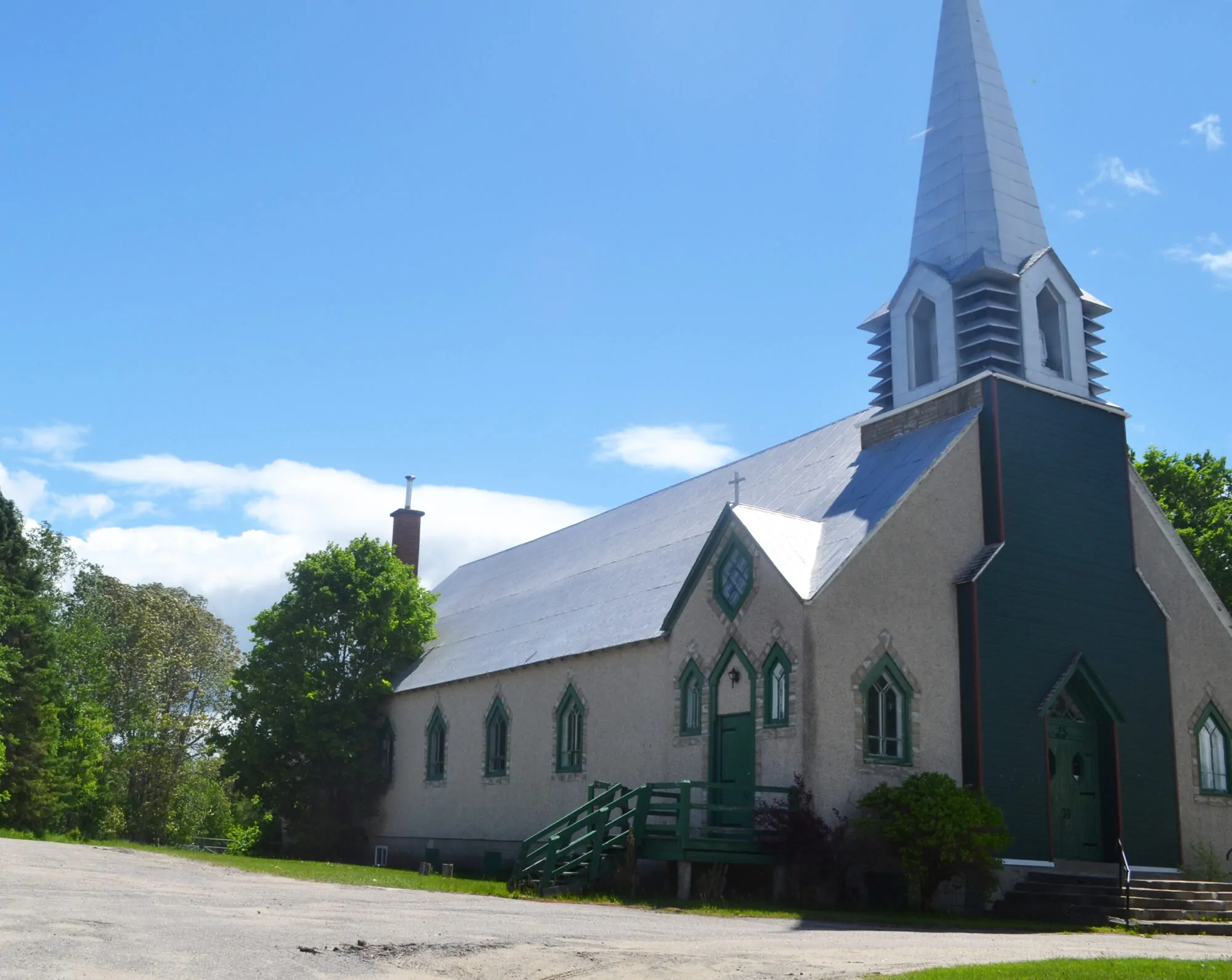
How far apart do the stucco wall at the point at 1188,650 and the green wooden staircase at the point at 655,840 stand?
874 cm

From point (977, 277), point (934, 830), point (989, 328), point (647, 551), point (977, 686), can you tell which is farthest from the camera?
point (647, 551)

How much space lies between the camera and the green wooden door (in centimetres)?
2206

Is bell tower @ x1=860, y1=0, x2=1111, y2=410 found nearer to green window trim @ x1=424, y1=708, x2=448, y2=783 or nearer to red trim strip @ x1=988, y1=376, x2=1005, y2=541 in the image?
red trim strip @ x1=988, y1=376, x2=1005, y2=541

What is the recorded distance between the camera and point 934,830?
19.0 metres

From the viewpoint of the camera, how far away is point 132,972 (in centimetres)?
884

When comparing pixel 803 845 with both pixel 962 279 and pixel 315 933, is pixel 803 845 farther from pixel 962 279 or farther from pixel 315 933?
pixel 962 279

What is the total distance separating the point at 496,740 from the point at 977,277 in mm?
15058

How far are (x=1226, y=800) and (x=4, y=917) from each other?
2131 centimetres

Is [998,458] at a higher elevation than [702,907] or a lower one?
higher

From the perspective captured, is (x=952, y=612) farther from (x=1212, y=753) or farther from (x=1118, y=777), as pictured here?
(x=1212, y=753)

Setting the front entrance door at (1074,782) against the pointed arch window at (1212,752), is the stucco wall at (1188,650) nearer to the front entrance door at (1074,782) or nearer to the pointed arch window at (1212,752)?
the pointed arch window at (1212,752)

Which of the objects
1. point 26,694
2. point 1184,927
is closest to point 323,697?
point 26,694

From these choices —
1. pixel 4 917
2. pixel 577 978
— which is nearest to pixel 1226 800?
pixel 577 978

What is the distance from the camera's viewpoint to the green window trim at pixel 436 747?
32.3m
